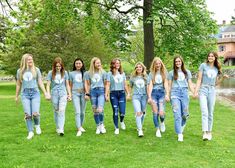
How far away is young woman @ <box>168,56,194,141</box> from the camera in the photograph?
984 cm

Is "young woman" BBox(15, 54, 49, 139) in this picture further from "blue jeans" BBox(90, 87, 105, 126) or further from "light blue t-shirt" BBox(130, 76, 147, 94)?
"light blue t-shirt" BBox(130, 76, 147, 94)

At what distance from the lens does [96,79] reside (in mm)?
10383

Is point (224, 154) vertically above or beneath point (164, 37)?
beneath

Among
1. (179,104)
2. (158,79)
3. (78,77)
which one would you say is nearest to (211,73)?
(179,104)

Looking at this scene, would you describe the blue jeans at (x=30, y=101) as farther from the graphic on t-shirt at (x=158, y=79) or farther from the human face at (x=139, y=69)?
the graphic on t-shirt at (x=158, y=79)

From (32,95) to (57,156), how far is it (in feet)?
7.19

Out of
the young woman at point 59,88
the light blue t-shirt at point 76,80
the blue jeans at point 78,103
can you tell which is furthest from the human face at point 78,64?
the blue jeans at point 78,103

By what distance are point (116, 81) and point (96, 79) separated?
544mm

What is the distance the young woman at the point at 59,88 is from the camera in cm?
1028

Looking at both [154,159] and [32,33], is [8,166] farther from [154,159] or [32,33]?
[32,33]

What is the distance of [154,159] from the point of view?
8.18 meters

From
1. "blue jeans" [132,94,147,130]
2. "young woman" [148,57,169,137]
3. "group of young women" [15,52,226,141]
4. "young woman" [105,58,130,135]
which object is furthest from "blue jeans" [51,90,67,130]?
"young woman" [148,57,169,137]

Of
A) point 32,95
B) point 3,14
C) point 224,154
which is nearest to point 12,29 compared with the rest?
point 3,14

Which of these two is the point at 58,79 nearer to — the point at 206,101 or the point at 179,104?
the point at 179,104
